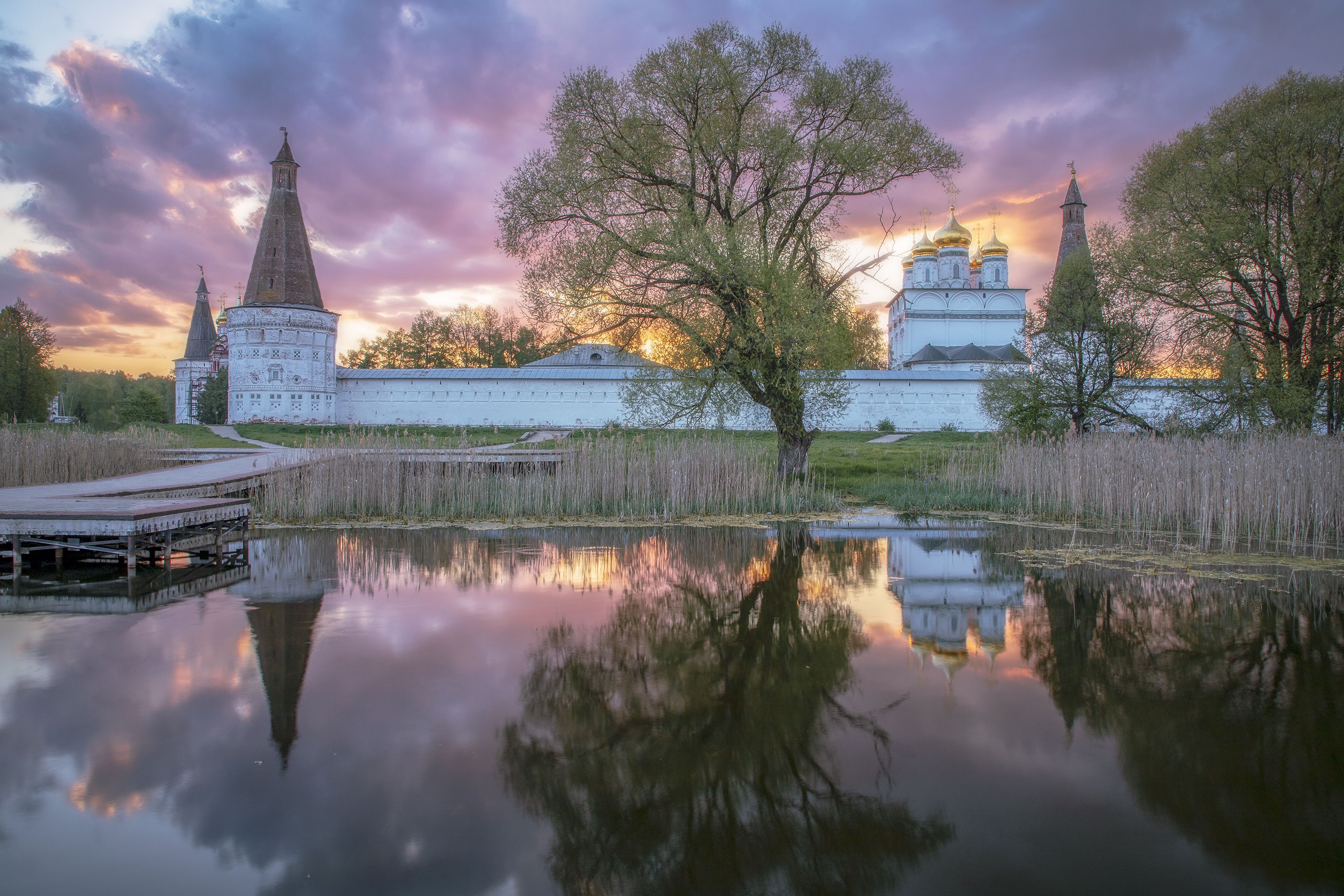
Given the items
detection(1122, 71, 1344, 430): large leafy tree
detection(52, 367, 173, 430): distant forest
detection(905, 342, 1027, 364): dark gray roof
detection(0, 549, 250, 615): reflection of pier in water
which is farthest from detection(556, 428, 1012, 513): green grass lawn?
detection(52, 367, 173, 430): distant forest

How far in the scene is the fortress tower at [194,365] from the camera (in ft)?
144

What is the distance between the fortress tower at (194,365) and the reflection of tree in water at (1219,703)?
156 feet

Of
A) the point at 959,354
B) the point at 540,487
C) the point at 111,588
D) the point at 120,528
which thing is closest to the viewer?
the point at 111,588

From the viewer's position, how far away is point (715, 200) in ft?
42.6

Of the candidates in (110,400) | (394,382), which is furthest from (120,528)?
(110,400)

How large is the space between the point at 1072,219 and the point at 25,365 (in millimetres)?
49693

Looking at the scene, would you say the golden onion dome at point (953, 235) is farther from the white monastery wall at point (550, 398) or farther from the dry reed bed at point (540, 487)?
the dry reed bed at point (540, 487)

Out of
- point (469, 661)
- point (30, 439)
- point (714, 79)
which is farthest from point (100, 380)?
point (469, 661)

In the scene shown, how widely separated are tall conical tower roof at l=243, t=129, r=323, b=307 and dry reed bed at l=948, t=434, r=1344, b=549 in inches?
1199

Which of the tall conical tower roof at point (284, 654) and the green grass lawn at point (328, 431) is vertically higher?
the green grass lawn at point (328, 431)

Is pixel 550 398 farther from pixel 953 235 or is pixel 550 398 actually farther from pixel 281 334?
pixel 953 235

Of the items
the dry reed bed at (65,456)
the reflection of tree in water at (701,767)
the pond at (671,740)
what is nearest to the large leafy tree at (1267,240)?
the pond at (671,740)

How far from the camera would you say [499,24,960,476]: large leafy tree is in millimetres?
12055

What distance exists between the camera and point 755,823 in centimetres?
298
